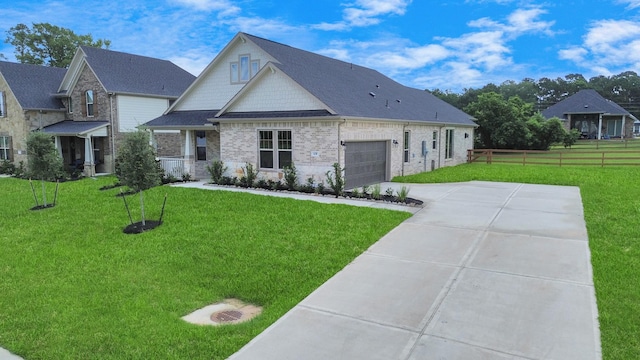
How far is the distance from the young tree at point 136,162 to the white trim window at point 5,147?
2277 cm

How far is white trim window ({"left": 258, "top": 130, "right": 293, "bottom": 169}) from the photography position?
16375 mm

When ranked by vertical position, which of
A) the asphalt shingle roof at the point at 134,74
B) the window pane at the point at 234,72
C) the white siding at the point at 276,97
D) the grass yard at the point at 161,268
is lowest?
the grass yard at the point at 161,268

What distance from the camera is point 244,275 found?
7312mm

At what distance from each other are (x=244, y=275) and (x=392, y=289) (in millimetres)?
2578

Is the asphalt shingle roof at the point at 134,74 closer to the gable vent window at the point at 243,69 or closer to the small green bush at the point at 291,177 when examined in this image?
the gable vent window at the point at 243,69

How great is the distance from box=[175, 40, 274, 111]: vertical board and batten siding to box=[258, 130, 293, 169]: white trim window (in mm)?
3755

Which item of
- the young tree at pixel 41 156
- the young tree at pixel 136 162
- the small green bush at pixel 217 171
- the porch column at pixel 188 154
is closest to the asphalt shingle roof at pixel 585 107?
the porch column at pixel 188 154

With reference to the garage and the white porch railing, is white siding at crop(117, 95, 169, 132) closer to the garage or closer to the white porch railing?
the white porch railing

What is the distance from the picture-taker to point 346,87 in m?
19.0

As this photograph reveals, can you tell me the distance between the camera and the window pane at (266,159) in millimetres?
16906

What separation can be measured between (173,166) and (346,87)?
358 inches

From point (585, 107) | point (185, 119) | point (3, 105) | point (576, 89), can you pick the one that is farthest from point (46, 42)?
point (576, 89)

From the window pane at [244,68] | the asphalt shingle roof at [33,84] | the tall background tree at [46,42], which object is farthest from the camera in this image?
the tall background tree at [46,42]

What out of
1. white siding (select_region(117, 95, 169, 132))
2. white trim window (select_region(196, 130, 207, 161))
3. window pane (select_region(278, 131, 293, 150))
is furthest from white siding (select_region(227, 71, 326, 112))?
white siding (select_region(117, 95, 169, 132))
